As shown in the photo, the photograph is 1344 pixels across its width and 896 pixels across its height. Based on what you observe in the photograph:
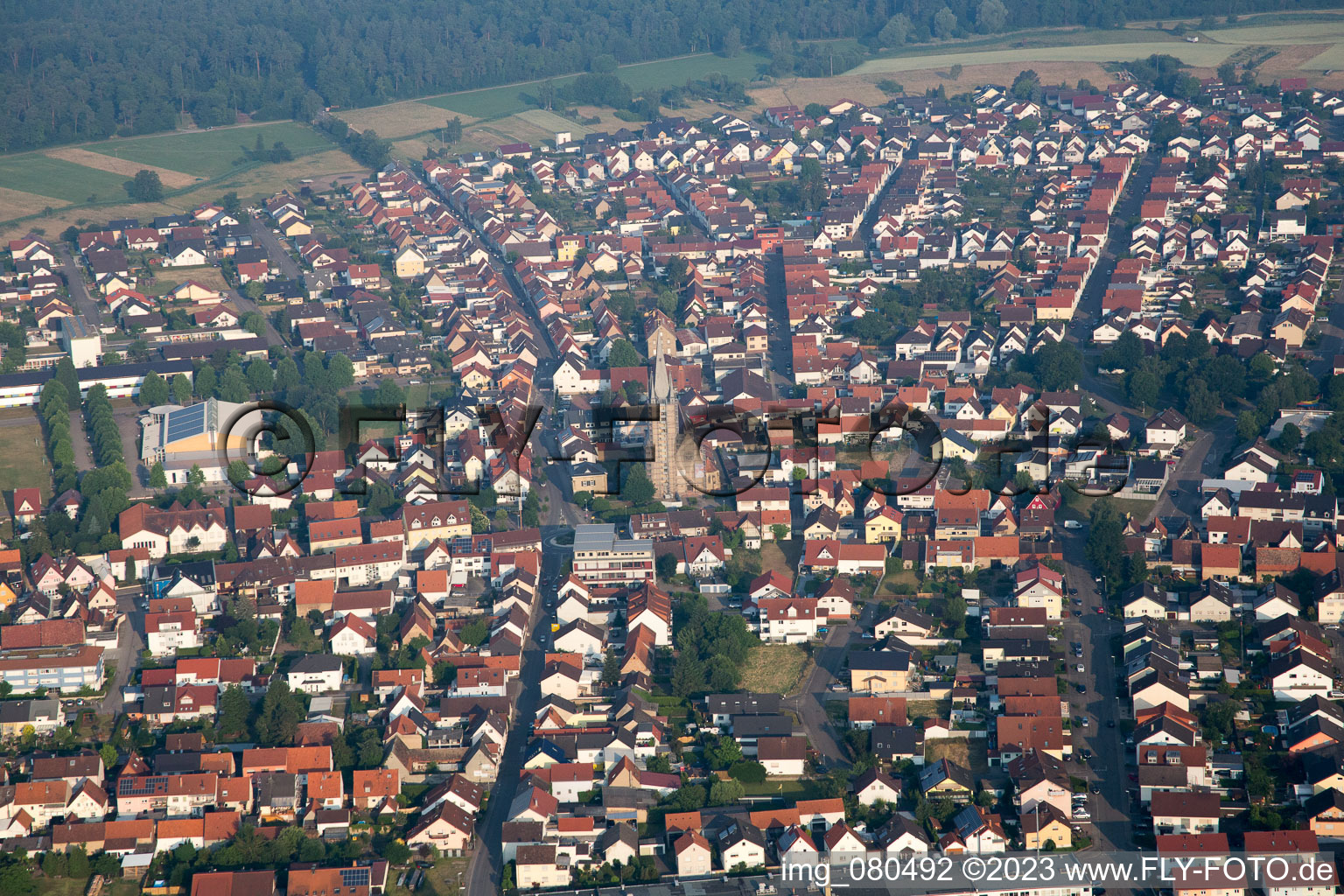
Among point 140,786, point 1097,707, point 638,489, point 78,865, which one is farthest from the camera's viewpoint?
point 638,489

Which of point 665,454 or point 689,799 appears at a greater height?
point 665,454

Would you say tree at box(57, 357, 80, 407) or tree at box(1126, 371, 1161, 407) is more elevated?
tree at box(57, 357, 80, 407)

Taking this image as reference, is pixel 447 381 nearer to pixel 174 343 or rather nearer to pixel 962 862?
pixel 174 343

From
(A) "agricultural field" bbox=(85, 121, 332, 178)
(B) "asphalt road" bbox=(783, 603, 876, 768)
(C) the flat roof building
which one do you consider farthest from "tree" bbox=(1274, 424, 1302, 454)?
(A) "agricultural field" bbox=(85, 121, 332, 178)

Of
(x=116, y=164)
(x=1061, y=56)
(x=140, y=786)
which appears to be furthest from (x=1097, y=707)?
(x=1061, y=56)

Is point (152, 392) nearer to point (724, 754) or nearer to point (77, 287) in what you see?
point (77, 287)

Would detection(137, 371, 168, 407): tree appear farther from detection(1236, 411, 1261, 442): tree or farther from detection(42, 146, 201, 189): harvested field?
detection(1236, 411, 1261, 442): tree
